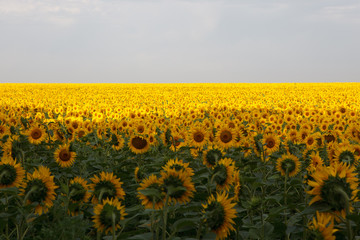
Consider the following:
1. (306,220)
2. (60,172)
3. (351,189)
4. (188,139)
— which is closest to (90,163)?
(60,172)

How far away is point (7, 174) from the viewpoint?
2916 millimetres

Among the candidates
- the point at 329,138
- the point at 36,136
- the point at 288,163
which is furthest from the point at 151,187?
the point at 329,138

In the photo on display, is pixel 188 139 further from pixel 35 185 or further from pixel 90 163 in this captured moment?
pixel 35 185

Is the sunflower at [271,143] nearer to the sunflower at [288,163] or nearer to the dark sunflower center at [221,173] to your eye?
the sunflower at [288,163]

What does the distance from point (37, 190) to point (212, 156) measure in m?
1.93

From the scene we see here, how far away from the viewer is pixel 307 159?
4988 millimetres

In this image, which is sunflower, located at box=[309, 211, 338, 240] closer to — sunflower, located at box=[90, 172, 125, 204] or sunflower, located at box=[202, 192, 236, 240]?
sunflower, located at box=[202, 192, 236, 240]

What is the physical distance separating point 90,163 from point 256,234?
11.4 ft

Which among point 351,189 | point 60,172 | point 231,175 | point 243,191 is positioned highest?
point 351,189

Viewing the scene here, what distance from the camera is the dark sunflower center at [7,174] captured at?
292 cm

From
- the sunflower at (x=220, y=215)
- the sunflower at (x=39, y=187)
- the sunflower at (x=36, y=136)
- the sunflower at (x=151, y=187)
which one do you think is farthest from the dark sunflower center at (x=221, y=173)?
the sunflower at (x=36, y=136)

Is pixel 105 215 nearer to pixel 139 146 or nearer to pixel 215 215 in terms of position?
pixel 215 215

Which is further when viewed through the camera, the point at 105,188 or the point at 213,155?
the point at 213,155

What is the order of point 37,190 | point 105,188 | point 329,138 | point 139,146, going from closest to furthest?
point 37,190 < point 105,188 < point 139,146 < point 329,138
